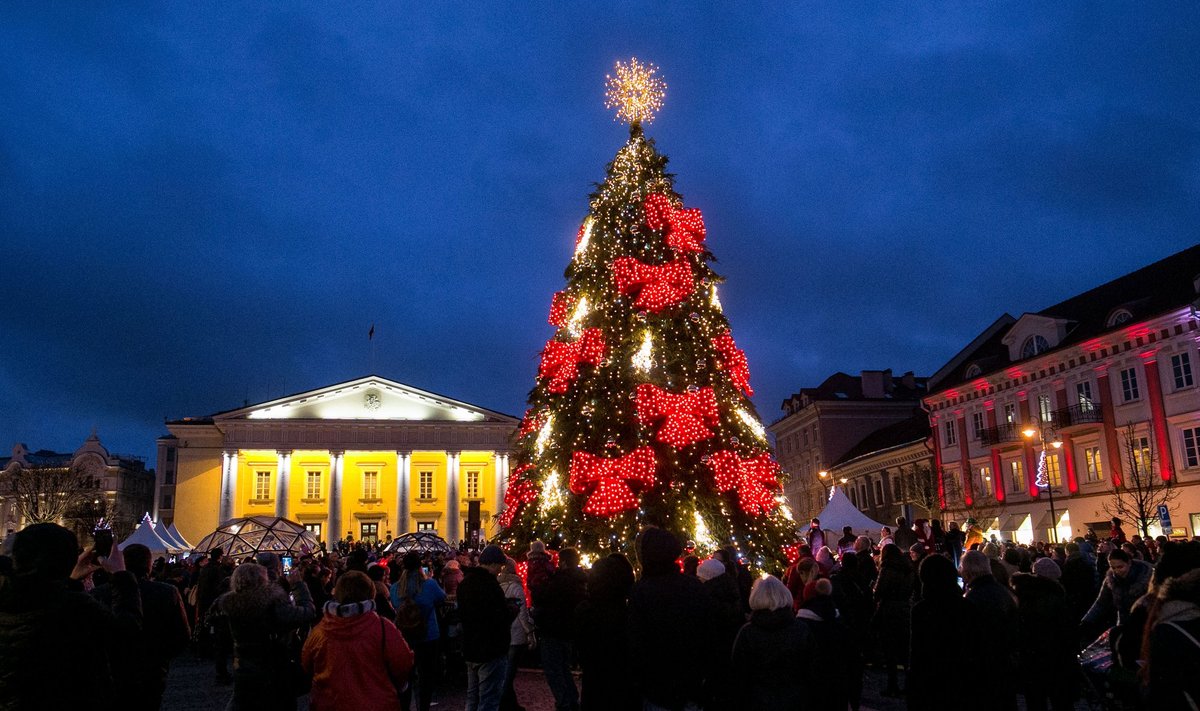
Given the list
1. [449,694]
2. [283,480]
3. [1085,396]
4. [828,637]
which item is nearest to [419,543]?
[449,694]

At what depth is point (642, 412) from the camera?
14594 millimetres

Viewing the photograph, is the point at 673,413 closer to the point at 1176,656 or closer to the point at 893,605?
the point at 893,605

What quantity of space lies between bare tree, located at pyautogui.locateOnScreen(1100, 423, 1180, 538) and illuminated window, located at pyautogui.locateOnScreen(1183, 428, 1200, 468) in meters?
1.11

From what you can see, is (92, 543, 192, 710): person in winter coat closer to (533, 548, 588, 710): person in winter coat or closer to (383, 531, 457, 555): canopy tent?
(533, 548, 588, 710): person in winter coat

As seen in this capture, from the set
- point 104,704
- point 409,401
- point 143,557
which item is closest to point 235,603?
point 143,557

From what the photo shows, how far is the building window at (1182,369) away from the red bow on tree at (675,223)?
26.1 m

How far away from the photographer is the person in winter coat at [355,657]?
5629 millimetres

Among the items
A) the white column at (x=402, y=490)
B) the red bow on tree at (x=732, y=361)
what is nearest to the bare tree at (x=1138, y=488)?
the red bow on tree at (x=732, y=361)

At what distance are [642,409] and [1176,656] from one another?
429 inches

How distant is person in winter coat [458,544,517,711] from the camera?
805 cm

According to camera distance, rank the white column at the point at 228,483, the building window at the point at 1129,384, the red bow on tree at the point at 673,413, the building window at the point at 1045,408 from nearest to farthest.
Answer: the red bow on tree at the point at 673,413 < the building window at the point at 1129,384 < the building window at the point at 1045,408 < the white column at the point at 228,483

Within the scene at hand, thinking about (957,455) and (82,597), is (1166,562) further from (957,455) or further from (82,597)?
(957,455)

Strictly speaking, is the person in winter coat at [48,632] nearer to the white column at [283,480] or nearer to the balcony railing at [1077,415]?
the balcony railing at [1077,415]

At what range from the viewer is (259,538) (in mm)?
28016
